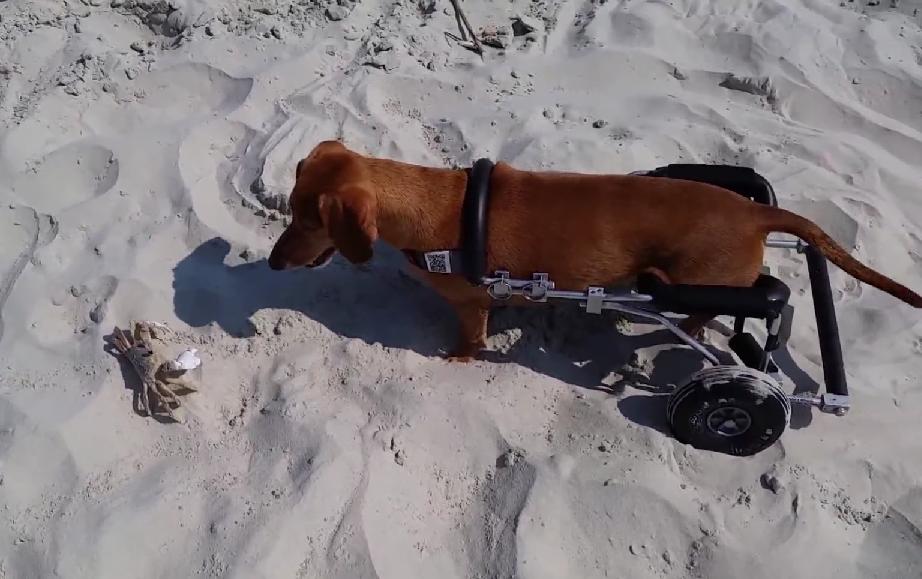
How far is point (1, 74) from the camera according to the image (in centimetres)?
463

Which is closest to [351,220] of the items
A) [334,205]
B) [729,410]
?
[334,205]

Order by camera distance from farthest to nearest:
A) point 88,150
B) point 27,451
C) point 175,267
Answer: point 88,150, point 175,267, point 27,451

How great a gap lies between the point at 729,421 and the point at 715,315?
430 millimetres

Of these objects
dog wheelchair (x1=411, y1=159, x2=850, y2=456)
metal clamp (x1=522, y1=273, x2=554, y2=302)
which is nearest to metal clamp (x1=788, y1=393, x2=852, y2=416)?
dog wheelchair (x1=411, y1=159, x2=850, y2=456)

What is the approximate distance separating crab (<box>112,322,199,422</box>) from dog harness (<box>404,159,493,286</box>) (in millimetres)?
1203

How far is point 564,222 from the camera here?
288cm

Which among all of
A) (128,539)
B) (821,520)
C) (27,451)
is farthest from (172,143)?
(821,520)

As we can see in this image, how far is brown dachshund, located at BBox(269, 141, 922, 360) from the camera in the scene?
2.80 metres

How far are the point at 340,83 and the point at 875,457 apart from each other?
3551 mm

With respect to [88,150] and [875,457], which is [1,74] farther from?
[875,457]

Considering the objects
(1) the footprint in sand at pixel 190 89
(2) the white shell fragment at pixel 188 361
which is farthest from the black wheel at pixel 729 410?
(1) the footprint in sand at pixel 190 89

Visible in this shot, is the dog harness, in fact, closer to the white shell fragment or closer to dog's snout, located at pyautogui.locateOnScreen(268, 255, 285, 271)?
dog's snout, located at pyautogui.locateOnScreen(268, 255, 285, 271)

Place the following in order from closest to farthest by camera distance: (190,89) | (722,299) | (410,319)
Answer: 1. (722,299)
2. (410,319)
3. (190,89)

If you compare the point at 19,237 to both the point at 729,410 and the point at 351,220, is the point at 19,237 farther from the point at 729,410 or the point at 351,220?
the point at 729,410
